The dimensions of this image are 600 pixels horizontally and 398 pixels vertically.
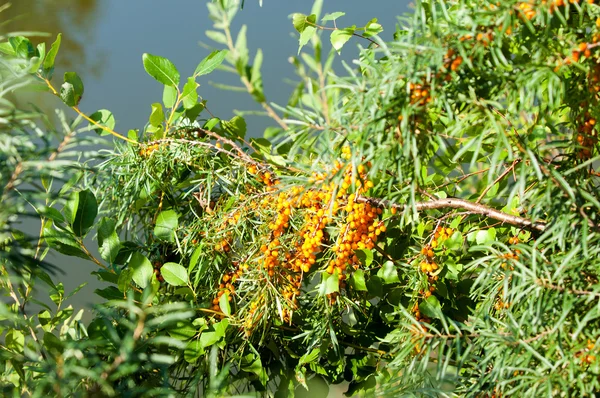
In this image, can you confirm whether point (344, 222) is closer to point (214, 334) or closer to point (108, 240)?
point (214, 334)

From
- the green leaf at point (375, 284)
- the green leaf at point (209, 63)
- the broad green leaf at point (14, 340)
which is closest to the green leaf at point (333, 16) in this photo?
the green leaf at point (209, 63)

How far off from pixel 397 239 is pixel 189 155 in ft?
0.98

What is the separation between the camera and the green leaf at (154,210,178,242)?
2.60 feet

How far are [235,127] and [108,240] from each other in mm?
235

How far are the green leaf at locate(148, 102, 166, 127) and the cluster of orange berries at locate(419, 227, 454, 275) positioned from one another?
1.31ft

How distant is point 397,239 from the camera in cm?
83

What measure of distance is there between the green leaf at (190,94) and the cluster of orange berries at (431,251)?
0.36m

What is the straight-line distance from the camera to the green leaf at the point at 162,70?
806 mm

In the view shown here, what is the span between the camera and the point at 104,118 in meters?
0.86

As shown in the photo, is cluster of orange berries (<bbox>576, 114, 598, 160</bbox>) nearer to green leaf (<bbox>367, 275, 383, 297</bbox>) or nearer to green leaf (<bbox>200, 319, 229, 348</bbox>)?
green leaf (<bbox>367, 275, 383, 297</bbox>)

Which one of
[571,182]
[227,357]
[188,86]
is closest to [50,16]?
[188,86]

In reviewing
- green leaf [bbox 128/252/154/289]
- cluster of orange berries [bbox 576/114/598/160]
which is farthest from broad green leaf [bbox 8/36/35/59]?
cluster of orange berries [bbox 576/114/598/160]

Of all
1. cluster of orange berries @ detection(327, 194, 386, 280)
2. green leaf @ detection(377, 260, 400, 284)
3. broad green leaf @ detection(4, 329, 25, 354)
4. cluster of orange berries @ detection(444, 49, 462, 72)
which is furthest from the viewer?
broad green leaf @ detection(4, 329, 25, 354)

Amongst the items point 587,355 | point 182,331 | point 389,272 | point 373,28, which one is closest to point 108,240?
point 182,331
